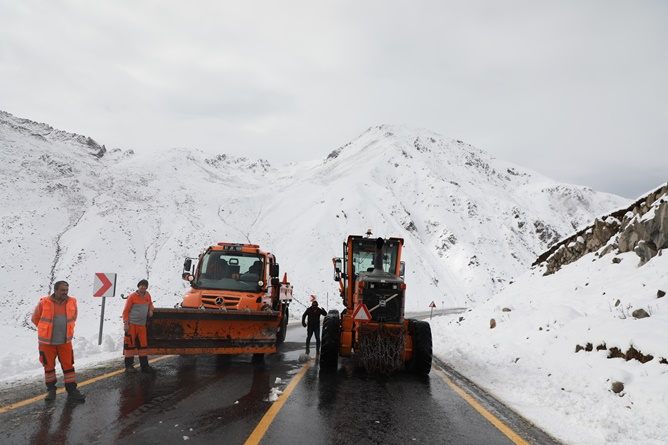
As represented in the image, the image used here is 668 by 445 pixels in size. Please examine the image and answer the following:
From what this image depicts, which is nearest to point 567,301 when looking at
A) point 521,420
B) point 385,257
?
point 385,257

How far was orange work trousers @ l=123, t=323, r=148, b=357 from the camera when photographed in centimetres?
838

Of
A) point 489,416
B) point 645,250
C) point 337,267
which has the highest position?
point 645,250

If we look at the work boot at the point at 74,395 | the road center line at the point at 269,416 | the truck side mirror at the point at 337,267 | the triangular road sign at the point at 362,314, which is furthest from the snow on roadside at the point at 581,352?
the work boot at the point at 74,395

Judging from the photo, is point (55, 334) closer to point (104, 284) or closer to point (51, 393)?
point (51, 393)

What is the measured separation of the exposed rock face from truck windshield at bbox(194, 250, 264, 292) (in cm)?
1071

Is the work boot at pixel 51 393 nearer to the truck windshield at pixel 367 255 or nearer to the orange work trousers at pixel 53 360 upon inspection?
the orange work trousers at pixel 53 360

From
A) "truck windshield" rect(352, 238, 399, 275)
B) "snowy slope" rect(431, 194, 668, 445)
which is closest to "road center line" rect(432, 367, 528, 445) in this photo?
"snowy slope" rect(431, 194, 668, 445)

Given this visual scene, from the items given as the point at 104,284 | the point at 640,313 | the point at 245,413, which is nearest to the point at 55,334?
the point at 245,413

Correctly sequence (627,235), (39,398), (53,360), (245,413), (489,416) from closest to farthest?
1. (245,413)
2. (489,416)
3. (39,398)
4. (53,360)
5. (627,235)

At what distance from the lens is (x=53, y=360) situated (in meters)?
6.50

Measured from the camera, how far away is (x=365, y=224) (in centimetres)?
6062

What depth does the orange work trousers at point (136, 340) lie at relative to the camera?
838 cm

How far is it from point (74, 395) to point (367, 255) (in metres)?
7.08

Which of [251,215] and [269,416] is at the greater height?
[251,215]
